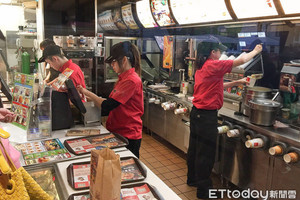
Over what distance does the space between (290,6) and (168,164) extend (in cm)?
241

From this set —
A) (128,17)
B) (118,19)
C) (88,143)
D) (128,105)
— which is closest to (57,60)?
(128,105)

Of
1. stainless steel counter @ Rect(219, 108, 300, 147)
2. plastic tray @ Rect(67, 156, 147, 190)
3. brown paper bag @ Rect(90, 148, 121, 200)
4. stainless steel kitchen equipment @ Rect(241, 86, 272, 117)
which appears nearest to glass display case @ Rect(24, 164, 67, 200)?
plastic tray @ Rect(67, 156, 147, 190)

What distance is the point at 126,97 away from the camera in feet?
6.91

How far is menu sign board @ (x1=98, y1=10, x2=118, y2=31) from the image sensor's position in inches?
205

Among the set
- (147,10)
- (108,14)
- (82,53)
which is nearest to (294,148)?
(147,10)

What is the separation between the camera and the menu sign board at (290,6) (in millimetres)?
2289

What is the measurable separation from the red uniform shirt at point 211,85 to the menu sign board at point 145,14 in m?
1.95

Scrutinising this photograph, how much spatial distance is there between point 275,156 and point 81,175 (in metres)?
1.77

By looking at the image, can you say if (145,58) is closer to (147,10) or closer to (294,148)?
(147,10)

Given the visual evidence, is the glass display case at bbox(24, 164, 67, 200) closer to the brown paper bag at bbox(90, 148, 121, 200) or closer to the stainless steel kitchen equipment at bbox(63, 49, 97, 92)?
the brown paper bag at bbox(90, 148, 121, 200)

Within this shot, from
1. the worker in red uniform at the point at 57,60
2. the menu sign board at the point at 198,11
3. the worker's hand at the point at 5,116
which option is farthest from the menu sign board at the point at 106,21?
the worker's hand at the point at 5,116

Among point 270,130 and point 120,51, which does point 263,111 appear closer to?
point 270,130

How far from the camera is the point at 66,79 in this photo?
2062 millimetres

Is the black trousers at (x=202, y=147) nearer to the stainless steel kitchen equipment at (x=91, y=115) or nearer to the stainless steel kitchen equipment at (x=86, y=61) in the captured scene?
the stainless steel kitchen equipment at (x=91, y=115)
